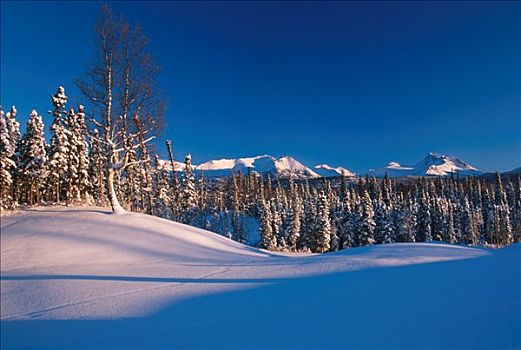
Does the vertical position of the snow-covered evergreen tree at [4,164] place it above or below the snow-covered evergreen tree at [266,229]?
above

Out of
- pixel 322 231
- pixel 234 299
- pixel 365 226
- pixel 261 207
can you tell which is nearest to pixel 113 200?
pixel 234 299

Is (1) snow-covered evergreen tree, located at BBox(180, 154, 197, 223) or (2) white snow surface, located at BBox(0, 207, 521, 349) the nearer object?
(2) white snow surface, located at BBox(0, 207, 521, 349)

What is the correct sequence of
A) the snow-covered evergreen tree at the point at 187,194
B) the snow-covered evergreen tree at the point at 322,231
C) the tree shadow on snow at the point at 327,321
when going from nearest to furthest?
the tree shadow on snow at the point at 327,321 < the snow-covered evergreen tree at the point at 322,231 < the snow-covered evergreen tree at the point at 187,194

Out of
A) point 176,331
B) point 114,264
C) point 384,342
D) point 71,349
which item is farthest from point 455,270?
point 114,264

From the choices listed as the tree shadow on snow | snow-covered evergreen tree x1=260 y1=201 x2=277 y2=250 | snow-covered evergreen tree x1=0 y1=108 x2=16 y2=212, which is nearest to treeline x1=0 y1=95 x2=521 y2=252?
snow-covered evergreen tree x1=260 y1=201 x2=277 y2=250

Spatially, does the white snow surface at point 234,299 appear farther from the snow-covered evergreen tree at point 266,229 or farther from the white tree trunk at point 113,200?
the snow-covered evergreen tree at point 266,229

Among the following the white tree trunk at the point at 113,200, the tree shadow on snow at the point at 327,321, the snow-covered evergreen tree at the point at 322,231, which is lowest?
the snow-covered evergreen tree at the point at 322,231

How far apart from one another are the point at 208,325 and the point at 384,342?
2446 millimetres

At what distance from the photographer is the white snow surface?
4152mm

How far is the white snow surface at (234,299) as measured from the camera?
13.6 ft

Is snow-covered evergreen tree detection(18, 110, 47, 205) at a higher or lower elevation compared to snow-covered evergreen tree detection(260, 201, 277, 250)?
higher

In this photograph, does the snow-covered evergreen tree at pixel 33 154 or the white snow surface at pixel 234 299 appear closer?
the white snow surface at pixel 234 299

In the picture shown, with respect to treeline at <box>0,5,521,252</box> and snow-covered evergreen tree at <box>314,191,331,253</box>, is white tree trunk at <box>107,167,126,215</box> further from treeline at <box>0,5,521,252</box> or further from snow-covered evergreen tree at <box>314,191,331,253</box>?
snow-covered evergreen tree at <box>314,191,331,253</box>

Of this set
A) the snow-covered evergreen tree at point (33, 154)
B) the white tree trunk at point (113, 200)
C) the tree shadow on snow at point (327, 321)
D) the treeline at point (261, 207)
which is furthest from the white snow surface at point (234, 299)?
the snow-covered evergreen tree at point (33, 154)
